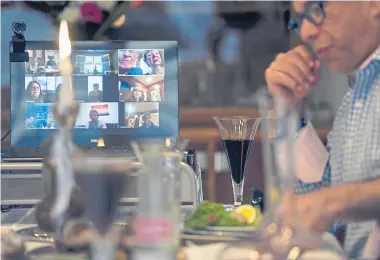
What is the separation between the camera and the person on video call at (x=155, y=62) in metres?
2.23

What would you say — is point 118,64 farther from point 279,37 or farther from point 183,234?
point 279,37

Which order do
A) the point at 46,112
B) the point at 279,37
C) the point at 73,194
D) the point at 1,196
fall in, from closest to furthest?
the point at 73,194, the point at 1,196, the point at 46,112, the point at 279,37

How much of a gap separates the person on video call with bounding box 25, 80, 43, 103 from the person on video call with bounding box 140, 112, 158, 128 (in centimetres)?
31

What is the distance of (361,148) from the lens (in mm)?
1380

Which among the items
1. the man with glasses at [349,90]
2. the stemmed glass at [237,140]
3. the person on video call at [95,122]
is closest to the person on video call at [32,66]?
the person on video call at [95,122]

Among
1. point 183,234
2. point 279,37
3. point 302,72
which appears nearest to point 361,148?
point 302,72

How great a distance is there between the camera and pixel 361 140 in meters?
1.38

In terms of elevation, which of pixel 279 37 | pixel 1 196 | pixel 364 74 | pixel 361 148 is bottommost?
pixel 1 196

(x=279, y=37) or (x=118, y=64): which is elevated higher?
(x=279, y=37)

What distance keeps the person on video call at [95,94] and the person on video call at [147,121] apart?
0.49 feet

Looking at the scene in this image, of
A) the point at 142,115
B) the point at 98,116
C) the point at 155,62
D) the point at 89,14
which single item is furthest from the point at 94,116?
the point at 89,14

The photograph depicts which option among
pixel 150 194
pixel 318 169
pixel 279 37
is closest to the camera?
pixel 150 194

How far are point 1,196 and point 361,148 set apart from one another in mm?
881

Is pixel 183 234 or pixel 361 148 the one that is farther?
pixel 361 148
